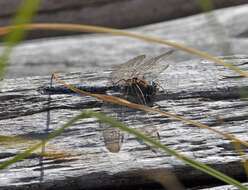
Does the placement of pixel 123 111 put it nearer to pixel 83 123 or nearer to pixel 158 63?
pixel 83 123

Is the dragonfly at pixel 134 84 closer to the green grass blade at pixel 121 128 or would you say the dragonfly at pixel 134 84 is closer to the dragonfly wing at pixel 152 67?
the dragonfly wing at pixel 152 67

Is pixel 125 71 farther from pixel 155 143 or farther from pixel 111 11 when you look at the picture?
pixel 111 11

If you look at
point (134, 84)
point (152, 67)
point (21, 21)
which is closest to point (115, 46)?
point (152, 67)

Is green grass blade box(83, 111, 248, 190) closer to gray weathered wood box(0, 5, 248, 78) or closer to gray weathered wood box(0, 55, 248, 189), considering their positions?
gray weathered wood box(0, 55, 248, 189)

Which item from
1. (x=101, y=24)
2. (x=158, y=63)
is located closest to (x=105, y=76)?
(x=158, y=63)

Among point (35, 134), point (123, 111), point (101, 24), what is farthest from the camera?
point (101, 24)

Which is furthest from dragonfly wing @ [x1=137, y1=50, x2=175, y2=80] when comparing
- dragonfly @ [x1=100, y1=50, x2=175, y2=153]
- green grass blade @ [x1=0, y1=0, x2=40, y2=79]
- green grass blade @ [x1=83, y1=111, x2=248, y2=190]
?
green grass blade @ [x1=0, y1=0, x2=40, y2=79]

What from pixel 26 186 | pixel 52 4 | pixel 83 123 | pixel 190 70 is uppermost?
pixel 52 4
